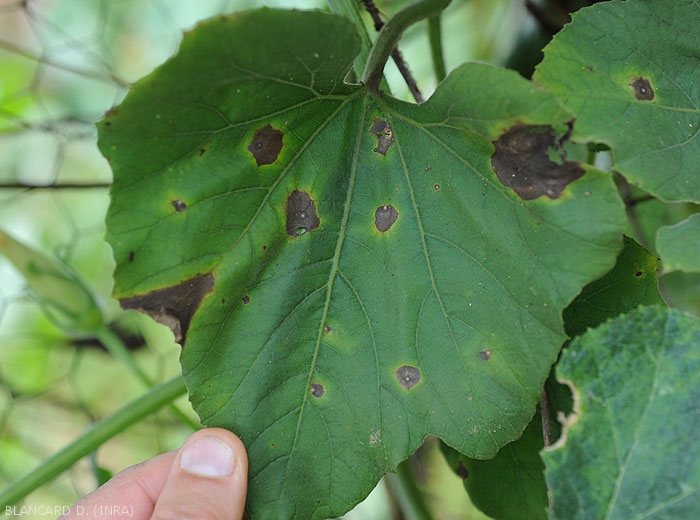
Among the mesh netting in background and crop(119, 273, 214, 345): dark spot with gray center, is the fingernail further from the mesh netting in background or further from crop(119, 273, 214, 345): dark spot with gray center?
the mesh netting in background

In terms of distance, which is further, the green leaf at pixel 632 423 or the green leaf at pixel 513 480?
the green leaf at pixel 513 480

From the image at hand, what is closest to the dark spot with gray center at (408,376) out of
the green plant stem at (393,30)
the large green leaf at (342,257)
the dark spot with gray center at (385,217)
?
the large green leaf at (342,257)

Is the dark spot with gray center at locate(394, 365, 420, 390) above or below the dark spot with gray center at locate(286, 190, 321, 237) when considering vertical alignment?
below

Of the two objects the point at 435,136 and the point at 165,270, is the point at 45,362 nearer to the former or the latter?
the point at 165,270

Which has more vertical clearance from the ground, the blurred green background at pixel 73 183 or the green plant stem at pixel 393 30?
the green plant stem at pixel 393 30

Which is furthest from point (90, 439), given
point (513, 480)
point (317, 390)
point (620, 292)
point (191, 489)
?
point (620, 292)

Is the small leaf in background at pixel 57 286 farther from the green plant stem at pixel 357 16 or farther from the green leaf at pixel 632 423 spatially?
the green leaf at pixel 632 423

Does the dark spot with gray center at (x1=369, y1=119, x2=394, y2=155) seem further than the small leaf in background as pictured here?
No

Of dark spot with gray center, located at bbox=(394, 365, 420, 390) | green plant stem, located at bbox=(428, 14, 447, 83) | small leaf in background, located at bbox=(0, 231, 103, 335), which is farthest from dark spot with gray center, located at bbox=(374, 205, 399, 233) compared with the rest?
small leaf in background, located at bbox=(0, 231, 103, 335)
